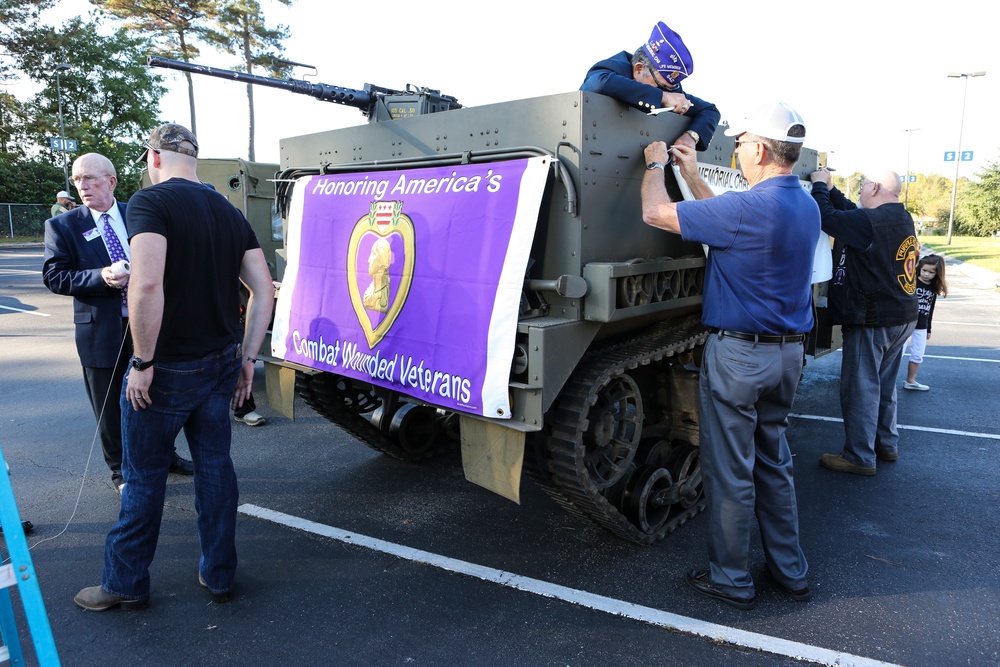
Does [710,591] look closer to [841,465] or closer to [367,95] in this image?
[841,465]

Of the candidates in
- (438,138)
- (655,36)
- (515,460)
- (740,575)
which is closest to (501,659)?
(515,460)

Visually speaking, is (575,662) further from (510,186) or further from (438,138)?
(438,138)

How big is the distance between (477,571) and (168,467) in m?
1.52

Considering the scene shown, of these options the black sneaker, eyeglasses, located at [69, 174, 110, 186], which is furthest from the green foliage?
the black sneaker

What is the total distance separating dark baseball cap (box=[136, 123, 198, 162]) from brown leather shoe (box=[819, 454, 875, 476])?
4.48 m

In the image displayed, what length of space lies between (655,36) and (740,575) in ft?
9.07

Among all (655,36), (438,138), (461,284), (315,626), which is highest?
(655,36)

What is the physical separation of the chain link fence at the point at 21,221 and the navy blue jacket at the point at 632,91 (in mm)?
34688

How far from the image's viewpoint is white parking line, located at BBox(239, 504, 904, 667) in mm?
2883

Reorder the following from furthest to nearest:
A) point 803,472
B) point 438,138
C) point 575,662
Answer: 1. point 803,472
2. point 438,138
3. point 575,662

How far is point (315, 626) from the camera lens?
306 centimetres

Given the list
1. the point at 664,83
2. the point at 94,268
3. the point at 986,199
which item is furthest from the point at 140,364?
the point at 986,199

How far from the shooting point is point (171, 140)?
3.08 meters

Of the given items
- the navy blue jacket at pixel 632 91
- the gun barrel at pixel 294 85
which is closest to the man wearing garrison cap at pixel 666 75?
the navy blue jacket at pixel 632 91
